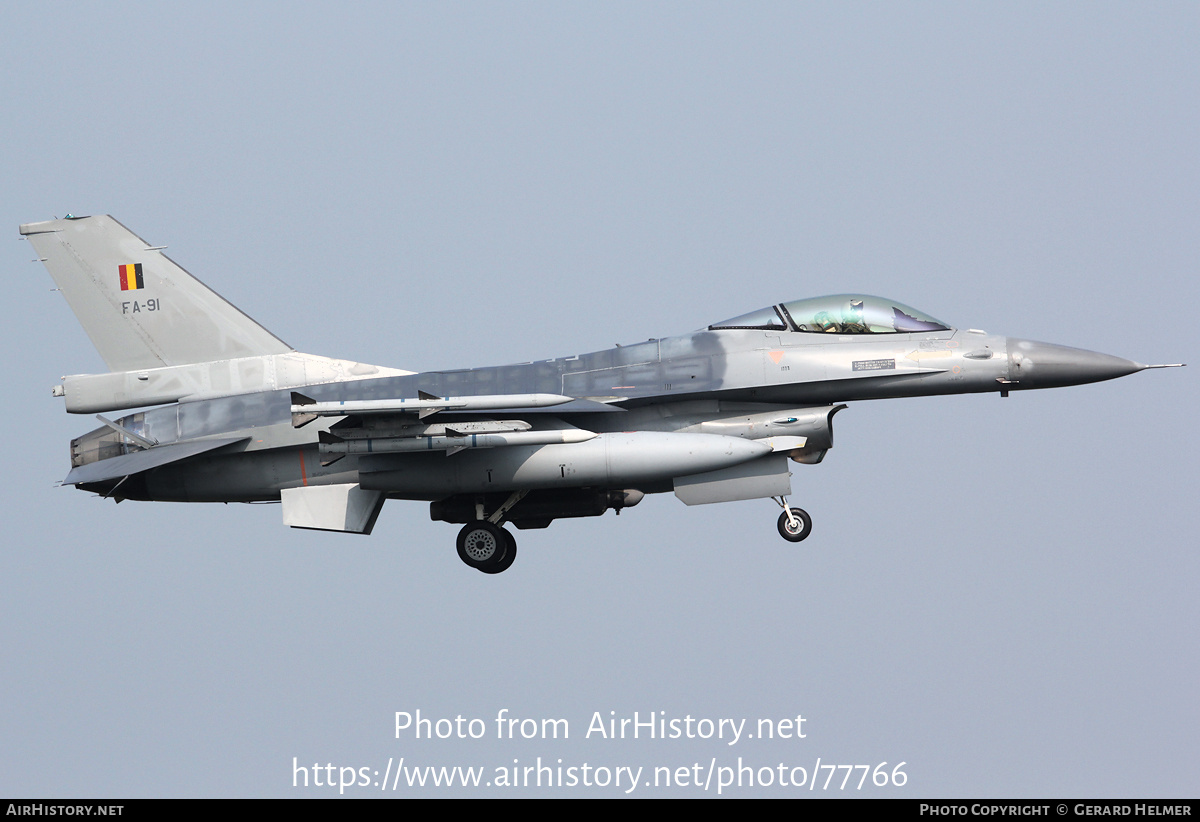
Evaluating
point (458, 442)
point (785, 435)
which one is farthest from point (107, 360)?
point (785, 435)

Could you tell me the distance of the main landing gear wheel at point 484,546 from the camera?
16.5 metres

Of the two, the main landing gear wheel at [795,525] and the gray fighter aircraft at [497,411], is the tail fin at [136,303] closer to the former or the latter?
the gray fighter aircraft at [497,411]

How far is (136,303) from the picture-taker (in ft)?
56.0

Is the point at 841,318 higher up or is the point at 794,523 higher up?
the point at 841,318

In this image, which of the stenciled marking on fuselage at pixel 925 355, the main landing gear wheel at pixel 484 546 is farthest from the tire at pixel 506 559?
the stenciled marking on fuselage at pixel 925 355

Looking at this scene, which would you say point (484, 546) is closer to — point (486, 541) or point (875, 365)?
point (486, 541)

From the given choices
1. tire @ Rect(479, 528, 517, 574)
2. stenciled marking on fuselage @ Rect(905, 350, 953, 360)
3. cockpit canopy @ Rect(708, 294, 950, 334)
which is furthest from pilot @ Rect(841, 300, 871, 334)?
tire @ Rect(479, 528, 517, 574)

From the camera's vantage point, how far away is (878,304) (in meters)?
16.0

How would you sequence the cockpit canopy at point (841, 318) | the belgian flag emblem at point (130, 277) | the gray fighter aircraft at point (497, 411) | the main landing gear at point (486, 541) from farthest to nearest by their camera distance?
the belgian flag emblem at point (130, 277) < the main landing gear at point (486, 541) < the cockpit canopy at point (841, 318) < the gray fighter aircraft at point (497, 411)

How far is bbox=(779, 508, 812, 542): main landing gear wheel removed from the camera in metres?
15.9

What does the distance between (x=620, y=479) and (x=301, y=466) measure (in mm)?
3871

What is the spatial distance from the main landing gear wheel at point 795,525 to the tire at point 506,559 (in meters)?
3.25

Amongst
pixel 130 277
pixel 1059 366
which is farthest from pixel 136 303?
pixel 1059 366

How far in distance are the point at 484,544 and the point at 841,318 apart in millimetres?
5016
